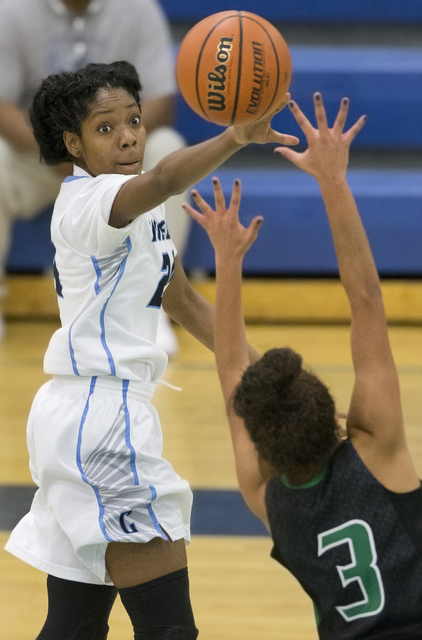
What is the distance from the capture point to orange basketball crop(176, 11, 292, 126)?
1782 millimetres

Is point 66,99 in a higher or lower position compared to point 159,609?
higher

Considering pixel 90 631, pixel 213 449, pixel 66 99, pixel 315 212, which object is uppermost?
pixel 66 99

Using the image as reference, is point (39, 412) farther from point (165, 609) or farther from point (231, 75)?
point (231, 75)

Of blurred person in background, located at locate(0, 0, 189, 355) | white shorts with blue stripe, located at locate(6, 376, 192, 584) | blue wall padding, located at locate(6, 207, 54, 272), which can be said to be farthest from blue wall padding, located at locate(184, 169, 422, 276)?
white shorts with blue stripe, located at locate(6, 376, 192, 584)

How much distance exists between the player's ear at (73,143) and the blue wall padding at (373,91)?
3.99 m

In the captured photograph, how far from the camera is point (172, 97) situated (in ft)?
17.6

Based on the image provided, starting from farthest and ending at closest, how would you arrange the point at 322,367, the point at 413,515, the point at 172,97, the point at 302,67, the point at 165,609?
the point at 302,67 < the point at 172,97 < the point at 322,367 < the point at 165,609 < the point at 413,515

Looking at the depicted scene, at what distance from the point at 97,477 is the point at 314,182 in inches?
166

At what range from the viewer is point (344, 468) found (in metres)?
1.56

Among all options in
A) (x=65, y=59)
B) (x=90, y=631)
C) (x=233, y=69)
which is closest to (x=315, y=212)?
(x=65, y=59)

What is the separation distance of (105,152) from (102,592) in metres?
0.86

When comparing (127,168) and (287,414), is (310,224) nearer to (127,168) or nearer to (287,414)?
(127,168)

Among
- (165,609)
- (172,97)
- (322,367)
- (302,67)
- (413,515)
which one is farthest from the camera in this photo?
(302,67)

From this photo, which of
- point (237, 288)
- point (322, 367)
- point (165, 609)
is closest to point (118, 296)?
point (237, 288)
